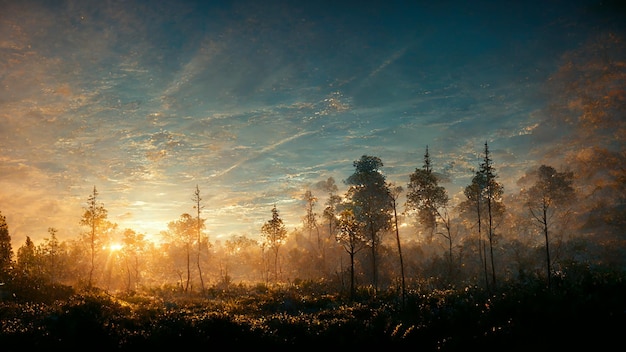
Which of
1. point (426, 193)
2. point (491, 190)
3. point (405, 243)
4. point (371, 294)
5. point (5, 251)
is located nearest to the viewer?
point (371, 294)

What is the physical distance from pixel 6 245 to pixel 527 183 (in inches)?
3899

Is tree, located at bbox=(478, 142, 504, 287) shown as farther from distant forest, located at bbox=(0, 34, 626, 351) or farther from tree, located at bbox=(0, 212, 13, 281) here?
tree, located at bbox=(0, 212, 13, 281)

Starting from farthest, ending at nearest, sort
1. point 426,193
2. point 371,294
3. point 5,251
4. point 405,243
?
point 405,243
point 426,193
point 5,251
point 371,294

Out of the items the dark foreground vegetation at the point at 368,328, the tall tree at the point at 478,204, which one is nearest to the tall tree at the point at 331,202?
the tall tree at the point at 478,204

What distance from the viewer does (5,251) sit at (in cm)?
3306

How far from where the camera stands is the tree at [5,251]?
28.7 meters

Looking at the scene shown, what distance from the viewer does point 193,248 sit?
101 m

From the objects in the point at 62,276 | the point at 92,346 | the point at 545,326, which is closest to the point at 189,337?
the point at 92,346

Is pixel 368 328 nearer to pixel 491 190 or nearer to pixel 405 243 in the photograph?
pixel 491 190

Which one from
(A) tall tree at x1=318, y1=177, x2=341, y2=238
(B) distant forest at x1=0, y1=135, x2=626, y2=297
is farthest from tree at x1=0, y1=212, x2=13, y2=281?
(A) tall tree at x1=318, y1=177, x2=341, y2=238

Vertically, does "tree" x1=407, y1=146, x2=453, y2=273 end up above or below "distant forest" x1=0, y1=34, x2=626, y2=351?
above

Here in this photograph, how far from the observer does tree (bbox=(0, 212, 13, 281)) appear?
28716 millimetres

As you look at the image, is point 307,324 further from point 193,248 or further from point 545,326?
point 193,248

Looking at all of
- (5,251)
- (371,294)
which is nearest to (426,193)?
(371,294)
